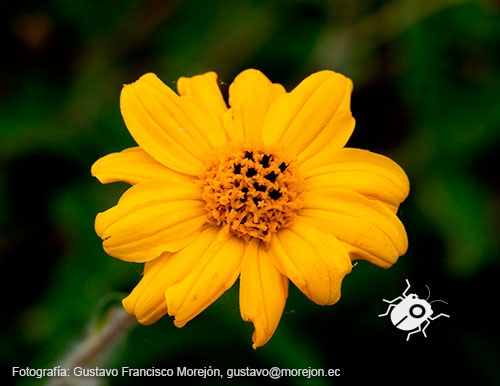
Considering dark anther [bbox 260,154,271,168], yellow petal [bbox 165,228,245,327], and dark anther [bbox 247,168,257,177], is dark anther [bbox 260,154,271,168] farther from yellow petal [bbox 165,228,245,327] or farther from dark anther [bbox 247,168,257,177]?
yellow petal [bbox 165,228,245,327]

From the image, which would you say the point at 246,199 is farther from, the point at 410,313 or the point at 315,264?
the point at 410,313

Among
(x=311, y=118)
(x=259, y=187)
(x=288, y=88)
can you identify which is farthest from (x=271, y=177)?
(x=288, y=88)

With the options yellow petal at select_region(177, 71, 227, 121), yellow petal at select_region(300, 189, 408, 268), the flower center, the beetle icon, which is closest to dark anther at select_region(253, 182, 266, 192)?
the flower center

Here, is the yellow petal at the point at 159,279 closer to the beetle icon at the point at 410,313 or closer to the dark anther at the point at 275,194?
the dark anther at the point at 275,194

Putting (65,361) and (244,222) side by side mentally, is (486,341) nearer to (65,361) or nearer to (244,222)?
(244,222)

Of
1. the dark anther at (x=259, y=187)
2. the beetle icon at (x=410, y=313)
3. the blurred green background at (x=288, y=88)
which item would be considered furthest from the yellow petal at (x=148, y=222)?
the beetle icon at (x=410, y=313)

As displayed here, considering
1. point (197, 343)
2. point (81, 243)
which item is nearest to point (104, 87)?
point (81, 243)
